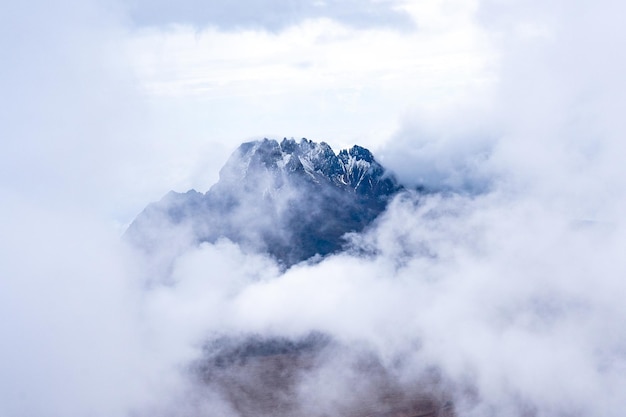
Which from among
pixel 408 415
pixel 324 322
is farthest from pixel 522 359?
pixel 324 322

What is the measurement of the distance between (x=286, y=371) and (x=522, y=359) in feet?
177

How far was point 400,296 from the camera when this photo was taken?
7761 inches

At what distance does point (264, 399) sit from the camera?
462 ft

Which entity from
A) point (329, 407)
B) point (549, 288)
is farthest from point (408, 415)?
point (549, 288)

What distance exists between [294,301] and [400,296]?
3078 cm

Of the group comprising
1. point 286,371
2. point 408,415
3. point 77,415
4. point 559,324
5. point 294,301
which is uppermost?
point 294,301

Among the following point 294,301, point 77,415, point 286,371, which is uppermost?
point 294,301

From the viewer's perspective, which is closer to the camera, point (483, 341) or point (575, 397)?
point (575, 397)

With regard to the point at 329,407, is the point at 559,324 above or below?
above

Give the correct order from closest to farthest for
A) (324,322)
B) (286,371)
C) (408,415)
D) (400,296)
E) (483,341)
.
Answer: (408,415) < (286,371) < (483,341) < (324,322) < (400,296)

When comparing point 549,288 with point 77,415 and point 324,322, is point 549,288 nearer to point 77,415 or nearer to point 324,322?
point 324,322

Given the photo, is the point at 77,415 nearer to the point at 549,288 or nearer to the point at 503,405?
the point at 503,405

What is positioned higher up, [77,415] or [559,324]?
[559,324]

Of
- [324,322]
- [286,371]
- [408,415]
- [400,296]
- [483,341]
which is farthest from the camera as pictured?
[400,296]
